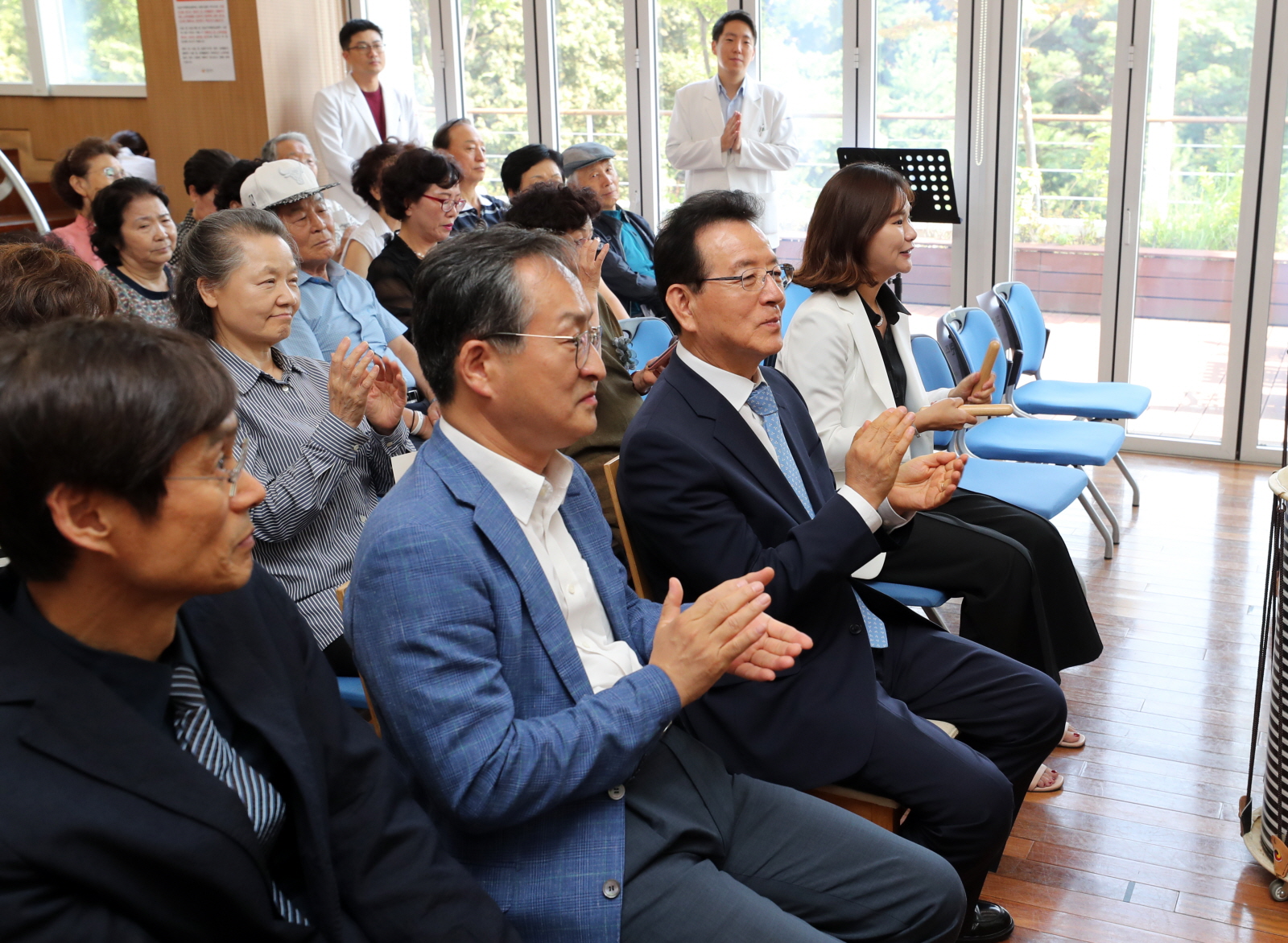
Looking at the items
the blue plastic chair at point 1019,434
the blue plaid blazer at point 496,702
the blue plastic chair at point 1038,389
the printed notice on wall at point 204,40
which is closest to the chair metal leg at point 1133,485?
the blue plastic chair at point 1038,389

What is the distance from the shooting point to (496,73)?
6.77 metres

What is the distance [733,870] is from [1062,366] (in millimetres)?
4727

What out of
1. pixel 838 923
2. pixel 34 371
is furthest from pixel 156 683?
pixel 838 923

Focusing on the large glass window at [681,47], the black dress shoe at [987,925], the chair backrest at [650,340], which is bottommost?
the black dress shoe at [987,925]

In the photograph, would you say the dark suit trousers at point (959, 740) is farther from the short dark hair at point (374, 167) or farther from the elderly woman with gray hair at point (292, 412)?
the short dark hair at point (374, 167)

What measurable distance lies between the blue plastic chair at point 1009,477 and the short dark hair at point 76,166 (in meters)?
3.72

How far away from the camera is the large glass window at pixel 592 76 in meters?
6.39

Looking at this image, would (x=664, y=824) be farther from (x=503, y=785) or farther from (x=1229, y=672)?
(x=1229, y=672)

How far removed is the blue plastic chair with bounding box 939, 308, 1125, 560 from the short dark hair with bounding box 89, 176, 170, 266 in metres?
2.70

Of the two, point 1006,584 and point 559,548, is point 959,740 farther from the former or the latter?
point 559,548

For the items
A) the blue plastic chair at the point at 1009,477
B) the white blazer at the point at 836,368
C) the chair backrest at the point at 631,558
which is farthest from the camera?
the blue plastic chair at the point at 1009,477

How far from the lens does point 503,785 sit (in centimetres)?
133

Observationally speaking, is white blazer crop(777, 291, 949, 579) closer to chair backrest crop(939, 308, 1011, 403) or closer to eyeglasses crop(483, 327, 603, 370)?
chair backrest crop(939, 308, 1011, 403)

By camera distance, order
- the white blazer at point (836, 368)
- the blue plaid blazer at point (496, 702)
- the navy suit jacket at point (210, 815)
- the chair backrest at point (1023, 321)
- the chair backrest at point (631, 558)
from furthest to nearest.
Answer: the chair backrest at point (1023, 321) < the white blazer at point (836, 368) < the chair backrest at point (631, 558) < the blue plaid blazer at point (496, 702) < the navy suit jacket at point (210, 815)
